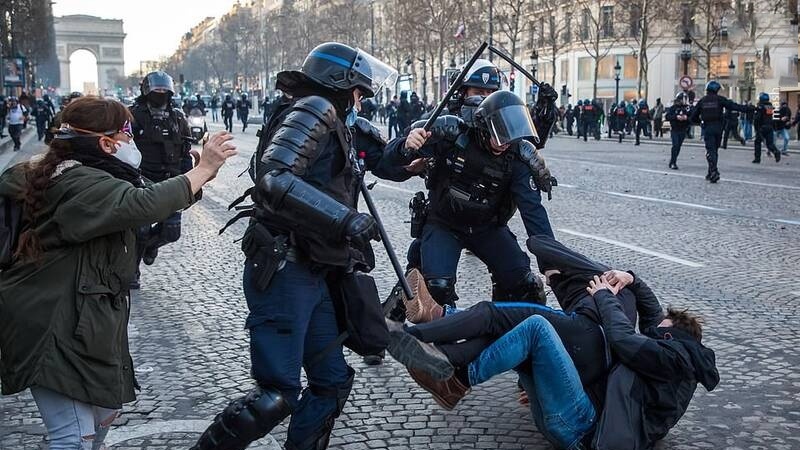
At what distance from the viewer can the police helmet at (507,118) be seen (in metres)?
4.97

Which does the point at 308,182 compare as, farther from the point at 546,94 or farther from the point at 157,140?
the point at 157,140

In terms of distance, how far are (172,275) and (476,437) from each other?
4683mm

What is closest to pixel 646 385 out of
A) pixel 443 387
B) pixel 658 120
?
pixel 443 387

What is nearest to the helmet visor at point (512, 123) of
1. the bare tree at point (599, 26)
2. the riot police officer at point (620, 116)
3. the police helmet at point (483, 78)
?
the police helmet at point (483, 78)

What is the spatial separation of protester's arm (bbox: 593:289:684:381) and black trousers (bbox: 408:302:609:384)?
0.37ft

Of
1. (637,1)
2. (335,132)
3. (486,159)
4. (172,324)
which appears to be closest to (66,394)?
(335,132)

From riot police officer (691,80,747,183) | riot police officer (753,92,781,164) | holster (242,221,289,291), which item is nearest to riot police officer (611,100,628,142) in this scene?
riot police officer (753,92,781,164)

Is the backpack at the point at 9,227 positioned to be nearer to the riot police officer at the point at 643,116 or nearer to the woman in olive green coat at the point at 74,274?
the woman in olive green coat at the point at 74,274

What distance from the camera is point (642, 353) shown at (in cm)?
395

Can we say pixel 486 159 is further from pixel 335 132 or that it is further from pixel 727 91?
pixel 727 91

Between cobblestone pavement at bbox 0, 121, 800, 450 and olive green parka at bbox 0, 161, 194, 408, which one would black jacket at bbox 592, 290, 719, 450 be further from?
olive green parka at bbox 0, 161, 194, 408

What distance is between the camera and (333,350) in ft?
11.9

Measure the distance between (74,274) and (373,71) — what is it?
54.5 inches

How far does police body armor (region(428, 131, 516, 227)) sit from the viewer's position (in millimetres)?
5238
